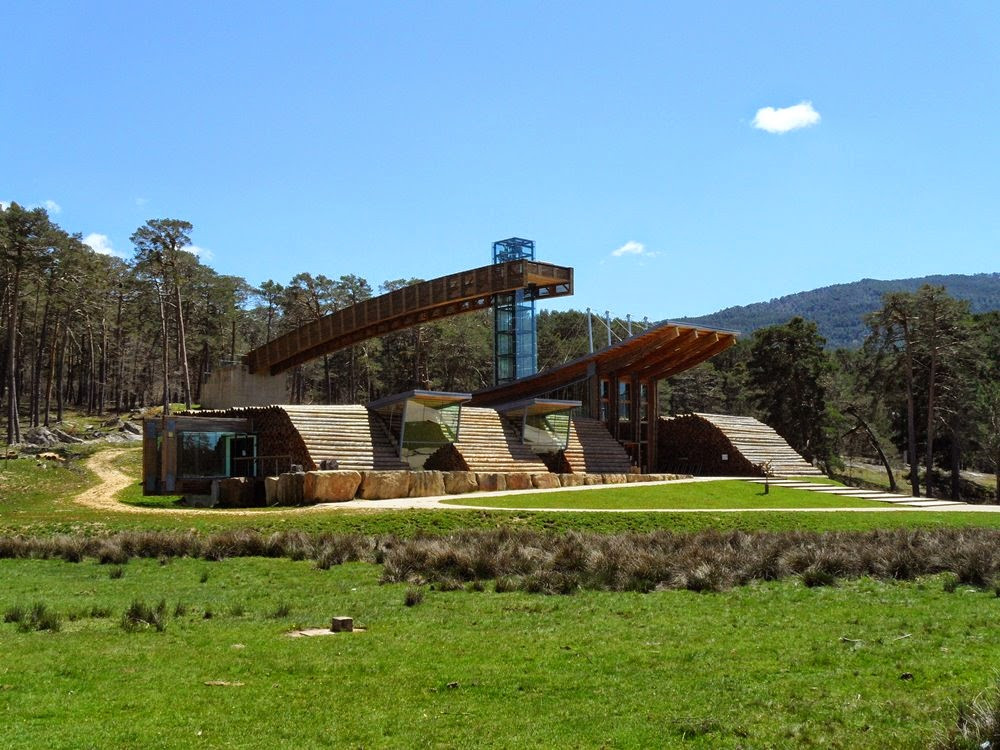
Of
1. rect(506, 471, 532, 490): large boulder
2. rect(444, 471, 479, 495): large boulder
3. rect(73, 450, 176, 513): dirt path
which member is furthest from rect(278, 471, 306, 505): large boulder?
rect(506, 471, 532, 490): large boulder

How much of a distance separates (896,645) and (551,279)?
34.2 meters

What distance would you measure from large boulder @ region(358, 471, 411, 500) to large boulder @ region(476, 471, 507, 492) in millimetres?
3423

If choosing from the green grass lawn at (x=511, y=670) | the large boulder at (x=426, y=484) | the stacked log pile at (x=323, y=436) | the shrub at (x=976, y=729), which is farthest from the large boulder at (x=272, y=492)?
the shrub at (x=976, y=729)

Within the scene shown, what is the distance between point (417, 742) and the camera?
6.29 metres

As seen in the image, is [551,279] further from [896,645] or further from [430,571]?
[896,645]

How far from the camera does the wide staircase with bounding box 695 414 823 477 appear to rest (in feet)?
137

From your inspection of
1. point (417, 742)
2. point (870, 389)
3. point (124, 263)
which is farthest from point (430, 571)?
point (124, 263)

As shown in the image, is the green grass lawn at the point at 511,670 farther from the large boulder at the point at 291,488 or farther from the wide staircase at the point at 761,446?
the wide staircase at the point at 761,446

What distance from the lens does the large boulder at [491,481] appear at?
31109mm

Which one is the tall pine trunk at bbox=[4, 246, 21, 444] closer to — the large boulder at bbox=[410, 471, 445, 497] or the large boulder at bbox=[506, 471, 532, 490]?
the large boulder at bbox=[410, 471, 445, 497]

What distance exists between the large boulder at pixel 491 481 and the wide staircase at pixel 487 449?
2154 mm

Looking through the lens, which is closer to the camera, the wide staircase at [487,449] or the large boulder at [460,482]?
the large boulder at [460,482]

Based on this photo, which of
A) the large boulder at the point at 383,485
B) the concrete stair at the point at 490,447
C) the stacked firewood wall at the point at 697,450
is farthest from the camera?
the stacked firewood wall at the point at 697,450

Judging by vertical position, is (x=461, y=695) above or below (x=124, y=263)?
below
